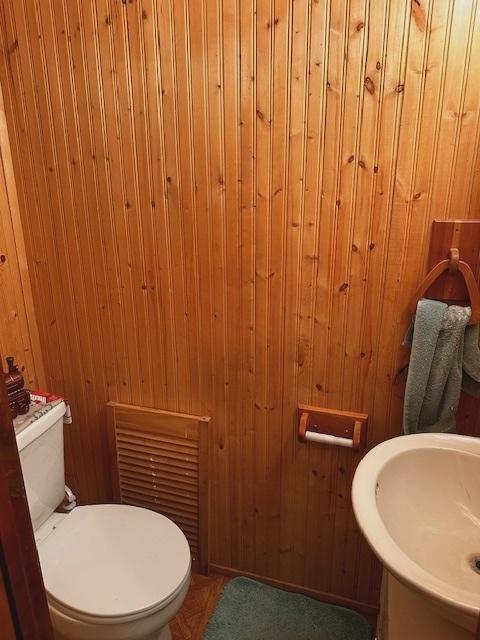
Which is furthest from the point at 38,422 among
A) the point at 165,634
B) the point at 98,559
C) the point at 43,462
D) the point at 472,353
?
the point at 472,353

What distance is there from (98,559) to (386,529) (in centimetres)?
95

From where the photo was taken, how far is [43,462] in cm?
160

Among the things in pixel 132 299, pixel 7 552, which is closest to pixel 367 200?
pixel 132 299

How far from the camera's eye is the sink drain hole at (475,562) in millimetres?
1075

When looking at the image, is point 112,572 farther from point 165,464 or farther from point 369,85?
point 369,85

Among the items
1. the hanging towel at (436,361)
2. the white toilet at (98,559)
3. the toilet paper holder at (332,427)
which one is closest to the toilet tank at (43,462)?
the white toilet at (98,559)

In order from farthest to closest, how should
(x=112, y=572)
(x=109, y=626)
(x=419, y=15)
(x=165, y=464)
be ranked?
(x=165, y=464) → (x=112, y=572) → (x=109, y=626) → (x=419, y=15)

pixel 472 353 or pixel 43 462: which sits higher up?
pixel 472 353

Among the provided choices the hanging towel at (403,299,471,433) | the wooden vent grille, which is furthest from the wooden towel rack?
the wooden vent grille

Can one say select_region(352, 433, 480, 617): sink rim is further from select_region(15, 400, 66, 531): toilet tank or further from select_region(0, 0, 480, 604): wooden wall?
select_region(15, 400, 66, 531): toilet tank

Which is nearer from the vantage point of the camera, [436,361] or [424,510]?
[424,510]

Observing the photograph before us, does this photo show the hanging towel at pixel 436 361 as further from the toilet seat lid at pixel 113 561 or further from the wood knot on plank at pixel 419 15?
the toilet seat lid at pixel 113 561

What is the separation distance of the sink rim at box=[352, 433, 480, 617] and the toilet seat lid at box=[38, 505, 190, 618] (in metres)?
0.69

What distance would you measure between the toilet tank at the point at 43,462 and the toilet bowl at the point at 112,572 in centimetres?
7
